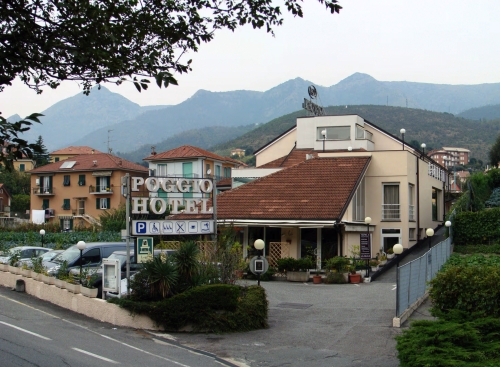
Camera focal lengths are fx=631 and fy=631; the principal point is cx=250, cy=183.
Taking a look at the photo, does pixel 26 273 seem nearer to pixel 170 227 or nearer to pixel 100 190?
pixel 170 227

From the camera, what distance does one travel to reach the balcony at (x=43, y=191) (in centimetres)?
7157

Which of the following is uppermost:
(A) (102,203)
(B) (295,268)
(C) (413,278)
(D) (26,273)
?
(A) (102,203)

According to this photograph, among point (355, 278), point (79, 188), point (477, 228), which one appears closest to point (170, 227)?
point (355, 278)

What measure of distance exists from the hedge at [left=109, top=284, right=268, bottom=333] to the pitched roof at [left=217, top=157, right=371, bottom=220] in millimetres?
13694

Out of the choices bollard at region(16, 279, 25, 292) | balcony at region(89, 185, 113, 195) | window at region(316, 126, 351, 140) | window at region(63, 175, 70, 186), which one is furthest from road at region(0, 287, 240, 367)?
window at region(63, 175, 70, 186)

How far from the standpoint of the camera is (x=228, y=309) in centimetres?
1612

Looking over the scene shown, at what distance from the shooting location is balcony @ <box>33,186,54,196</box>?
7157 centimetres

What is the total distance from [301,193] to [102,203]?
42.0 metres

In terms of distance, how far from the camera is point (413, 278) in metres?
17.9

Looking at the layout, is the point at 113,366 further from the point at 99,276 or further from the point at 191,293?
the point at 99,276

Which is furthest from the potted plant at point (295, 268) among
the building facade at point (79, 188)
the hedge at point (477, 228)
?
the building facade at point (79, 188)

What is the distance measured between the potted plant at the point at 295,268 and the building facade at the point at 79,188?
1646 inches

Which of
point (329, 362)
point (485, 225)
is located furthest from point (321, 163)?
point (329, 362)

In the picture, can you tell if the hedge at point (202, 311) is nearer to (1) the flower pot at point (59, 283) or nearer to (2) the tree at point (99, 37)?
(1) the flower pot at point (59, 283)
